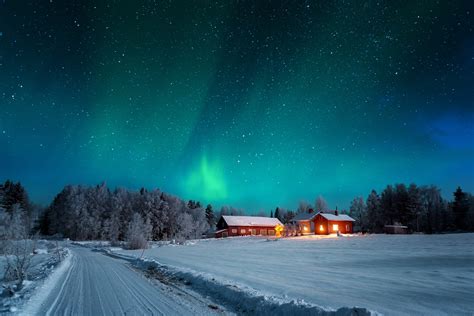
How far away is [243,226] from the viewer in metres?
83.0

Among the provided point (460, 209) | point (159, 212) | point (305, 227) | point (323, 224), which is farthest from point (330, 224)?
point (159, 212)

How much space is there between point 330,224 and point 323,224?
1.54m

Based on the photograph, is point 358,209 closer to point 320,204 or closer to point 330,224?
point 320,204

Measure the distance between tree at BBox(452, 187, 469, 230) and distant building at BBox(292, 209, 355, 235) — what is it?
75.6 feet

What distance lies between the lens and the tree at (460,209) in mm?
69438

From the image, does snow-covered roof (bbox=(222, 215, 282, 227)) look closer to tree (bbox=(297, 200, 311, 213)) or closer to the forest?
the forest

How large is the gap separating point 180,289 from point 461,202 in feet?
261

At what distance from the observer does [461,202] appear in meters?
71.1

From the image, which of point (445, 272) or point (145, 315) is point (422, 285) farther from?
point (145, 315)

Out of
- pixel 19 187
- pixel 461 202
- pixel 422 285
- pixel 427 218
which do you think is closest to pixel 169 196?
pixel 19 187

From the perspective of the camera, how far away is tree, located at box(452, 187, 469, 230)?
69.4 meters

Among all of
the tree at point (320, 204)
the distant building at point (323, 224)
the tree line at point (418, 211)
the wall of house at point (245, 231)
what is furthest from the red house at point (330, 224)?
the tree at point (320, 204)

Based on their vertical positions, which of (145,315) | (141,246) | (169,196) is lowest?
(141,246)

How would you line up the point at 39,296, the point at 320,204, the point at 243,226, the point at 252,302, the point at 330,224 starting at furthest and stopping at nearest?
the point at 320,204 → the point at 243,226 → the point at 330,224 → the point at 39,296 → the point at 252,302
